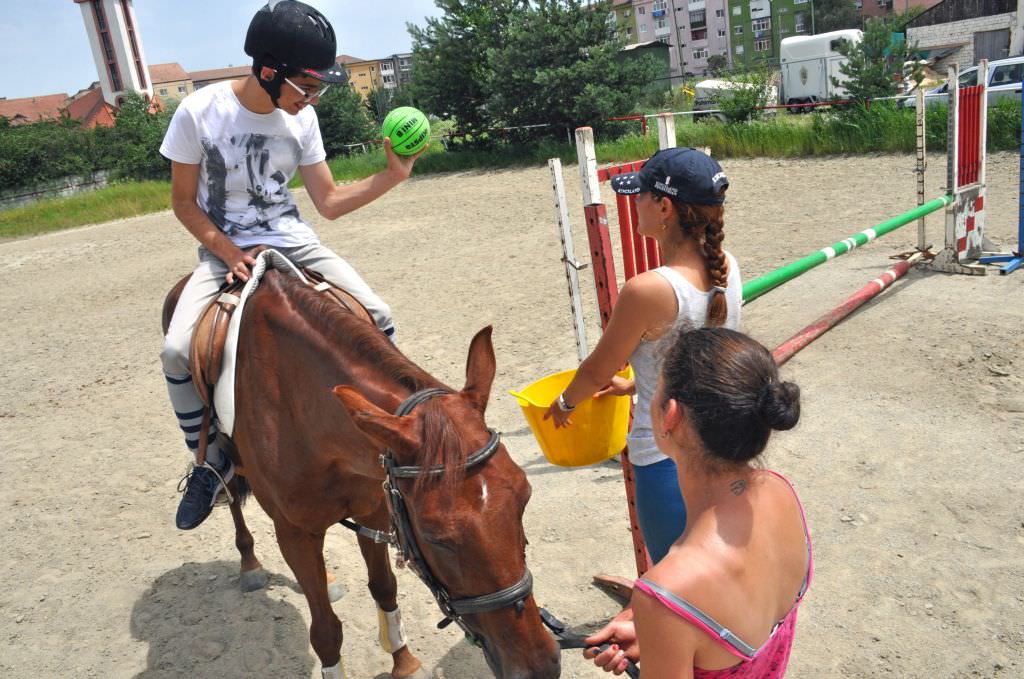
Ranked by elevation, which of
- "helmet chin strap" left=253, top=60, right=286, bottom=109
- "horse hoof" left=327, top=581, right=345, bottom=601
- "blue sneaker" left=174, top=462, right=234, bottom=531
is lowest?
"horse hoof" left=327, top=581, right=345, bottom=601

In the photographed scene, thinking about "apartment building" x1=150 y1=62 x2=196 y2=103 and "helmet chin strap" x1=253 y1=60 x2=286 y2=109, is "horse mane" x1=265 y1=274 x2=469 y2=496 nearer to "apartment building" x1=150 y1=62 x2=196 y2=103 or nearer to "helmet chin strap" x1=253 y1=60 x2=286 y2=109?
"helmet chin strap" x1=253 y1=60 x2=286 y2=109

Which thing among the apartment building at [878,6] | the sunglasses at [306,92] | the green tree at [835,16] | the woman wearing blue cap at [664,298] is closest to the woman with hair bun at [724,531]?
the woman wearing blue cap at [664,298]

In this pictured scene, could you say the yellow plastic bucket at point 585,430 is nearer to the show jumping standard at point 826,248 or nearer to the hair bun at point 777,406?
the show jumping standard at point 826,248

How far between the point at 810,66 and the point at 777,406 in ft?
105

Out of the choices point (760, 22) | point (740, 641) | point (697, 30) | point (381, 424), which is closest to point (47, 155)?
point (381, 424)

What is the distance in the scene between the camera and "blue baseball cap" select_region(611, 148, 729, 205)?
225cm

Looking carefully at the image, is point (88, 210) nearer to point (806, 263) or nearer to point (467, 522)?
point (806, 263)

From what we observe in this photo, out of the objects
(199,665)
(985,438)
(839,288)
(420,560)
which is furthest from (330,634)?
(839,288)

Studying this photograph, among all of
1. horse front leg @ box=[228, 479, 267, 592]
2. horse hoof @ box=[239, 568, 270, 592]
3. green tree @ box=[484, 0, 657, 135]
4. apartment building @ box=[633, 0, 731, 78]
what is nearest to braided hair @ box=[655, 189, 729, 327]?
horse front leg @ box=[228, 479, 267, 592]

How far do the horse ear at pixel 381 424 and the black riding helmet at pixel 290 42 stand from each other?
59.0 inches

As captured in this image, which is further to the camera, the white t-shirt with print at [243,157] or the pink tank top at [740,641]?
the white t-shirt with print at [243,157]

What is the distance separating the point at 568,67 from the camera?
21.8 metres

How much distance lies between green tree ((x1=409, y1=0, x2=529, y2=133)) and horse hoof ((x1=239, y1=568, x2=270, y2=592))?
21.9m

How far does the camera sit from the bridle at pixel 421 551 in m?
1.89
